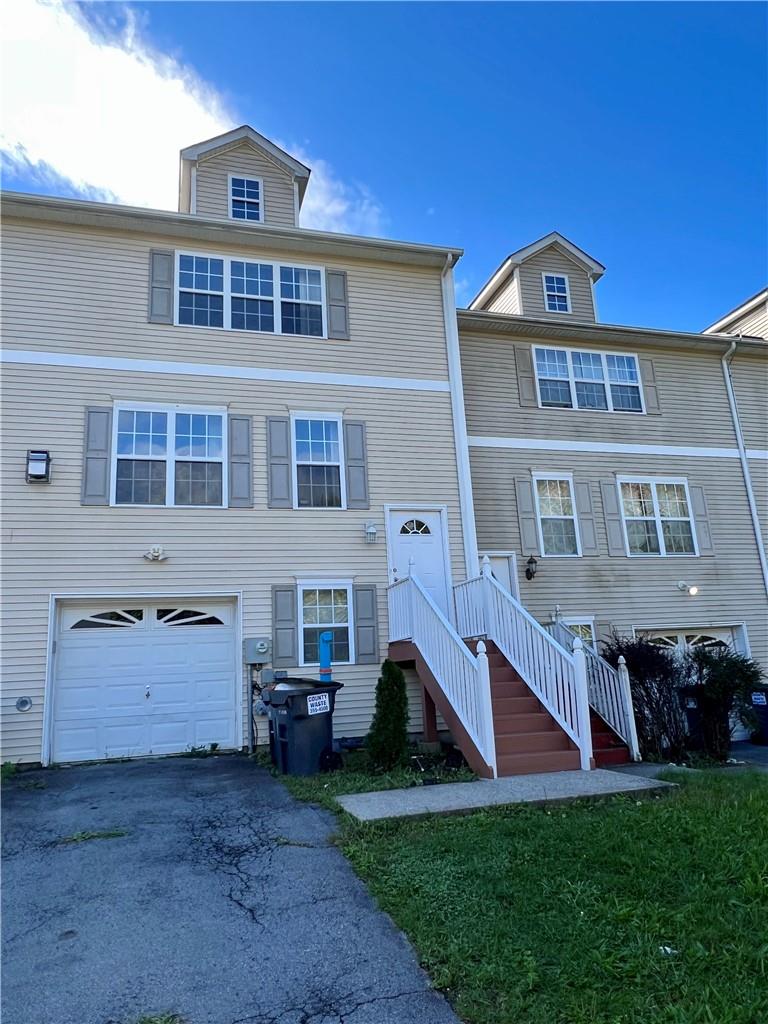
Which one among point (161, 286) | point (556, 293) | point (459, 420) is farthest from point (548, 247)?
point (161, 286)

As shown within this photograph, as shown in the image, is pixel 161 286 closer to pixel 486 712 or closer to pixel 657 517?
pixel 486 712

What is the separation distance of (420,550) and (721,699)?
452cm

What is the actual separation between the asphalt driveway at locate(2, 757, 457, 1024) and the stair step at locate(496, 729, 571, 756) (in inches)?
93.5

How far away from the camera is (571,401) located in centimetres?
1282

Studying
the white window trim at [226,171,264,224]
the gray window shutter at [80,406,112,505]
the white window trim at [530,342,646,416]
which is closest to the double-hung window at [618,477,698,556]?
the white window trim at [530,342,646,416]

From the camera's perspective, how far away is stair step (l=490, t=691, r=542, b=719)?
7.85 meters

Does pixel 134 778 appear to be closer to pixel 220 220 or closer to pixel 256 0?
pixel 220 220

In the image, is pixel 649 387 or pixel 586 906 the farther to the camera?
pixel 649 387

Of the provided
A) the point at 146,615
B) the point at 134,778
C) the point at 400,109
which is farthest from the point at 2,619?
the point at 400,109

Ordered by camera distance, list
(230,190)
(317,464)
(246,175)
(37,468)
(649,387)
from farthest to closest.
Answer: (649,387)
(246,175)
(230,190)
(317,464)
(37,468)

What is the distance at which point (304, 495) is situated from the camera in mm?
10102

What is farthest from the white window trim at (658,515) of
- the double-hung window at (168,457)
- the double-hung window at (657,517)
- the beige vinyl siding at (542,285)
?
the double-hung window at (168,457)

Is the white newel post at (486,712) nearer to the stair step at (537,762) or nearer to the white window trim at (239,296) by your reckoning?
the stair step at (537,762)

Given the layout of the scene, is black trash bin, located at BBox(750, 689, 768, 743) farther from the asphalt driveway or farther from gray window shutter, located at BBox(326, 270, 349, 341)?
gray window shutter, located at BBox(326, 270, 349, 341)
